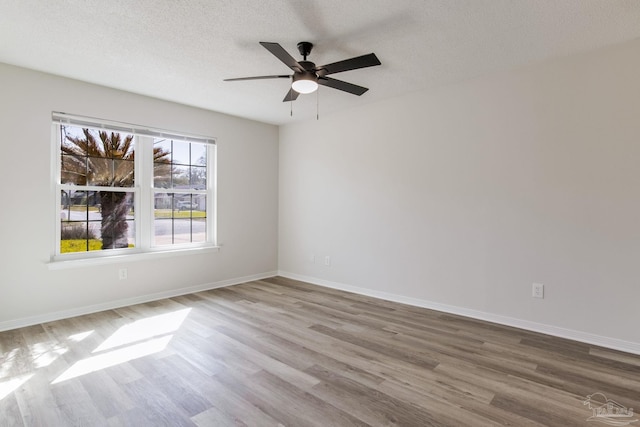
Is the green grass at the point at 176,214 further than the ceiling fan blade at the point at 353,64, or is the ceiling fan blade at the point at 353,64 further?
the green grass at the point at 176,214

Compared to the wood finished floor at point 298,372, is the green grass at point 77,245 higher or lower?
higher

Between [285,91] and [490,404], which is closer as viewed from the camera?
[490,404]

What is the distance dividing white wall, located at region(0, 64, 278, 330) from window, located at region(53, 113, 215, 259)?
14 centimetres

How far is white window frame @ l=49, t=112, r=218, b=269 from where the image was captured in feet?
11.2

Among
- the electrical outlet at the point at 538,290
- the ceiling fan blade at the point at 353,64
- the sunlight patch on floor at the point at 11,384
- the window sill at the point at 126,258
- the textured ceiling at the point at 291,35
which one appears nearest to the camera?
the sunlight patch on floor at the point at 11,384

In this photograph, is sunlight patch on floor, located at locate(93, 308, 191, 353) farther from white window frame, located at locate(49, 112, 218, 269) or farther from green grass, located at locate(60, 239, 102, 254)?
green grass, located at locate(60, 239, 102, 254)

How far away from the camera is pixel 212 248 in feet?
15.1

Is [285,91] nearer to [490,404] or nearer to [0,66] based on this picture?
[0,66]

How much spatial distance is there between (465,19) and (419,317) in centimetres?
273

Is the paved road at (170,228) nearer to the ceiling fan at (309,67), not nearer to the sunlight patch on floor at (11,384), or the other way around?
the sunlight patch on floor at (11,384)

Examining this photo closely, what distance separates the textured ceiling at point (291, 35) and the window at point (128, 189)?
2.17 feet

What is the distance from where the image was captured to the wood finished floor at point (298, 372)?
1.87 m

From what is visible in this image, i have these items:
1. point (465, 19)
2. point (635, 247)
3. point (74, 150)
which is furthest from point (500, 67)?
point (74, 150)

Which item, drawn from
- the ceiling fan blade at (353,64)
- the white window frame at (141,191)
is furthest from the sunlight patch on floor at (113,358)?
the ceiling fan blade at (353,64)
